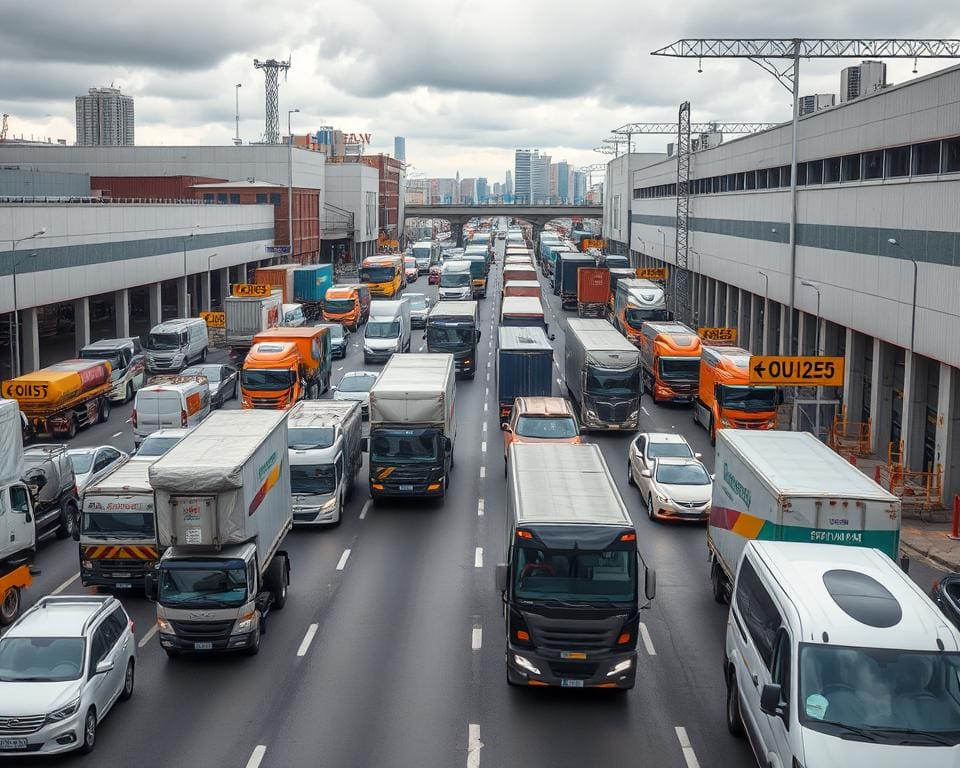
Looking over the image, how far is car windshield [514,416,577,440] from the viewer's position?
1277 inches

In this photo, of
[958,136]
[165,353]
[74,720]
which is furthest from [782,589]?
[165,353]

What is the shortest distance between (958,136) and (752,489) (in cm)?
1951

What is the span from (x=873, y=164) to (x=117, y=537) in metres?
32.4

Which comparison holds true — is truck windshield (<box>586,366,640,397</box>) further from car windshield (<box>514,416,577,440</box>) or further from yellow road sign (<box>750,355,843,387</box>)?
car windshield (<box>514,416,577,440</box>)

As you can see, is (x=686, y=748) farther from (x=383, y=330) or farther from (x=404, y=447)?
(x=383, y=330)

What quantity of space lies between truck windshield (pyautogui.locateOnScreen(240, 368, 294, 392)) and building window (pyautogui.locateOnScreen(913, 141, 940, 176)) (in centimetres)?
2411

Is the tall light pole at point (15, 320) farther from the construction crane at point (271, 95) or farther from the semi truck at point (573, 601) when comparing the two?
the construction crane at point (271, 95)

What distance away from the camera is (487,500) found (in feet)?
104

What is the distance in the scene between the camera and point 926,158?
37.1 m

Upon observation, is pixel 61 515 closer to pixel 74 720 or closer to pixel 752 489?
pixel 74 720

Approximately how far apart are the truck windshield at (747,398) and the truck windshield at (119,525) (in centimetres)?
2219

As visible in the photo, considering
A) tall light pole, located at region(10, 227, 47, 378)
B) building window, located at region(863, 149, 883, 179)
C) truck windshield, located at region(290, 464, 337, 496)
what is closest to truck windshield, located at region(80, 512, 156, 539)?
truck windshield, located at region(290, 464, 337, 496)

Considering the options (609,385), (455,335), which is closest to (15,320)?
(455,335)

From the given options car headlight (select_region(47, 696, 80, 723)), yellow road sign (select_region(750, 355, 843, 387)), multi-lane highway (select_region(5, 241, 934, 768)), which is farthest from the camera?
yellow road sign (select_region(750, 355, 843, 387))
